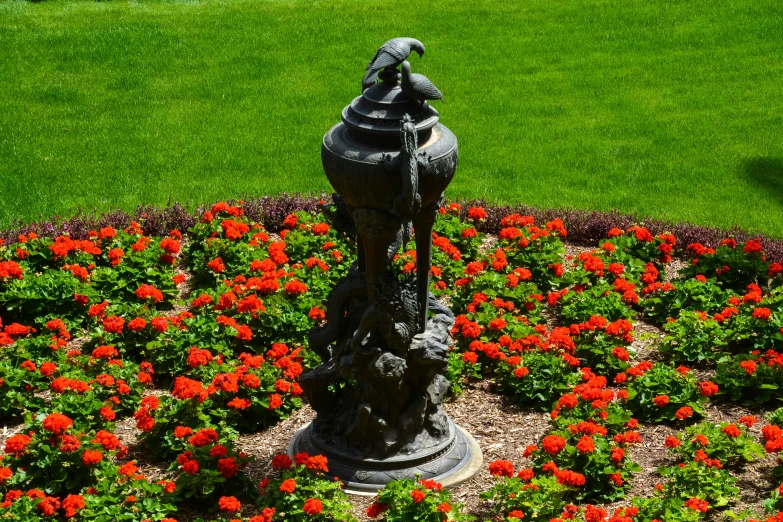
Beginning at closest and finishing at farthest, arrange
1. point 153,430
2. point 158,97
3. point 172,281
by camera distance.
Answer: point 153,430 < point 172,281 < point 158,97

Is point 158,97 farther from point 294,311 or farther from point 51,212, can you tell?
point 294,311

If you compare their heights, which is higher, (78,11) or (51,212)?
(78,11)

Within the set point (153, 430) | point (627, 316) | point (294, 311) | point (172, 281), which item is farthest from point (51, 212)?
point (627, 316)

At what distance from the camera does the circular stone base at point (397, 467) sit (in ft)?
23.4

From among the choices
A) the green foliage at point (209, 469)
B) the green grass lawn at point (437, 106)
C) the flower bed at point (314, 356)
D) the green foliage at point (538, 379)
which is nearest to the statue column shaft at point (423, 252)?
the flower bed at point (314, 356)

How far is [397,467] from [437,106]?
8421 millimetres

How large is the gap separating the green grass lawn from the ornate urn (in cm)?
532

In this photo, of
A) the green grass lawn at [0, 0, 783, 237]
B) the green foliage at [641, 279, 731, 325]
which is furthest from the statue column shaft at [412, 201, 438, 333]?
the green grass lawn at [0, 0, 783, 237]

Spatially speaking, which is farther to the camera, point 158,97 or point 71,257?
Answer: point 158,97

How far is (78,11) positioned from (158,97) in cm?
354

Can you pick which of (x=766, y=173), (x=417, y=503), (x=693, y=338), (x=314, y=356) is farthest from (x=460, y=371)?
(x=766, y=173)

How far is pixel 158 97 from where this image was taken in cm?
1502

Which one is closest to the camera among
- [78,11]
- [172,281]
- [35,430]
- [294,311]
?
[35,430]

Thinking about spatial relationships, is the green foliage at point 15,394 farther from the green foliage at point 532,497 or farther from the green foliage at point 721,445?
the green foliage at point 721,445
